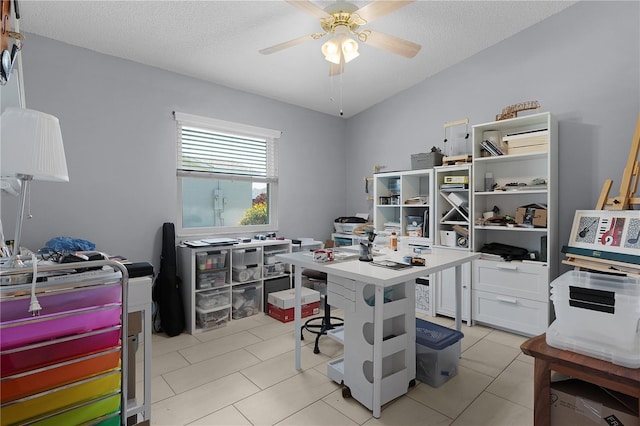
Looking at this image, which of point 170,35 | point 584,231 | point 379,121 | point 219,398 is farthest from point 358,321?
point 379,121

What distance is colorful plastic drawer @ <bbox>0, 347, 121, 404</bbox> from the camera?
913 mm

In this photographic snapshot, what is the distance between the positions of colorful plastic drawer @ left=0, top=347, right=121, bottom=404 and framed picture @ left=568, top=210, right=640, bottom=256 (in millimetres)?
3306

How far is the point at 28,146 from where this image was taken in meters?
1.06

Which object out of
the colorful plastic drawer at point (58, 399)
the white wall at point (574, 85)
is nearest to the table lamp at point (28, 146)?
the colorful plastic drawer at point (58, 399)

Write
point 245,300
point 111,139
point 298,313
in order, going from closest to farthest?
point 298,313
point 111,139
point 245,300

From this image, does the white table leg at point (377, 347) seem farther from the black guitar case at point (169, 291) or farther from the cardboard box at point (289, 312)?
the black guitar case at point (169, 291)

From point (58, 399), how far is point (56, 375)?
77 mm

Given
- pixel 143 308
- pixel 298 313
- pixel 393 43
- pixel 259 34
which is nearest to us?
pixel 143 308

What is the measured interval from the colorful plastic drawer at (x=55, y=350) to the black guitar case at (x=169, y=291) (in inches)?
83.3

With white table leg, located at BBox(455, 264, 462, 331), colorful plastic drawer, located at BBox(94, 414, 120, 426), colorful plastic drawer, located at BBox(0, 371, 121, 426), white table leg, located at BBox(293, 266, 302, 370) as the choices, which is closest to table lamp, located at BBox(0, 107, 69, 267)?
colorful plastic drawer, located at BBox(0, 371, 121, 426)

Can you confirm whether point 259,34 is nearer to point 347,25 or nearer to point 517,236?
point 347,25

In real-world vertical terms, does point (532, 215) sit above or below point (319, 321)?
above

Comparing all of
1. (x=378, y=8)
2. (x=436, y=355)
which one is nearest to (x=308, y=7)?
(x=378, y=8)

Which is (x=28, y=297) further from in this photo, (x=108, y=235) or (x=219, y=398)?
(x=108, y=235)
